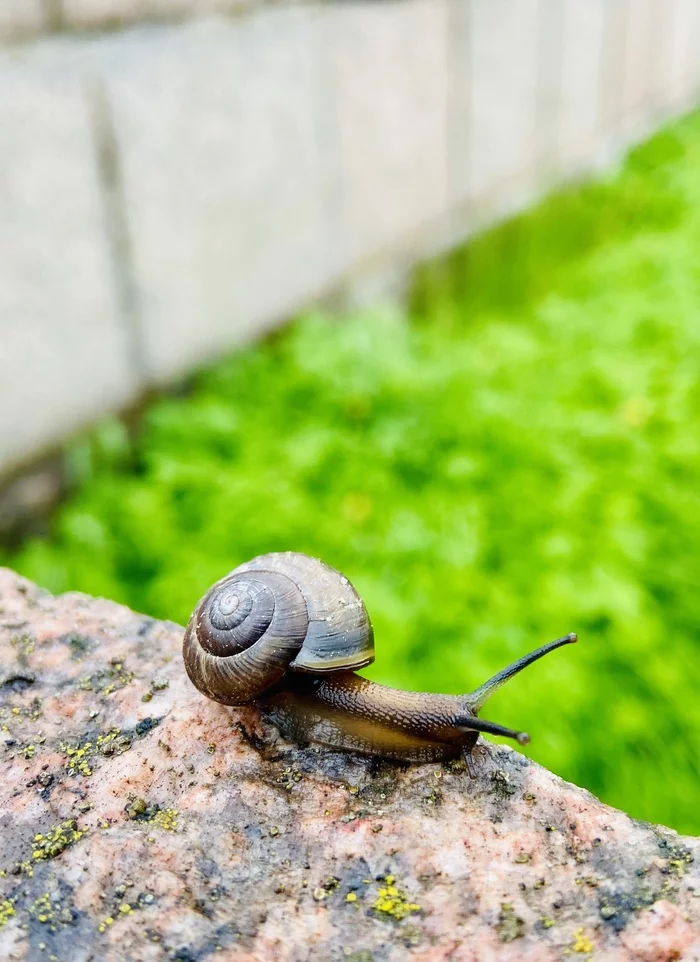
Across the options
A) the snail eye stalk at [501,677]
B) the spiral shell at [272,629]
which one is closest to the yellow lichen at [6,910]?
the spiral shell at [272,629]

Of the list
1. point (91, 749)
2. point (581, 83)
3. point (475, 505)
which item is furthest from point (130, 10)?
point (581, 83)

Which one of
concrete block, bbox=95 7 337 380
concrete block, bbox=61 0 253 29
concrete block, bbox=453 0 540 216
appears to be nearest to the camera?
concrete block, bbox=61 0 253 29

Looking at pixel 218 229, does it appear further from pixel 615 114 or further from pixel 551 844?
pixel 615 114

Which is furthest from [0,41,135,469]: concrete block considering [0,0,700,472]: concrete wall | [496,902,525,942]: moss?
[496,902,525,942]: moss

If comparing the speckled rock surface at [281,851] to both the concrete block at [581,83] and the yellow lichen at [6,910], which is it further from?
the concrete block at [581,83]

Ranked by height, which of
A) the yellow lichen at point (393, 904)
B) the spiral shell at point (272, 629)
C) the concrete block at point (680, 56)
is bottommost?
the concrete block at point (680, 56)

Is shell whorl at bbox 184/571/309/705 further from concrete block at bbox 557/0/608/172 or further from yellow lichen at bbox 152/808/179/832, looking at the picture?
concrete block at bbox 557/0/608/172
